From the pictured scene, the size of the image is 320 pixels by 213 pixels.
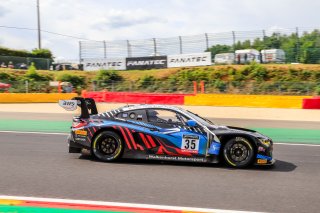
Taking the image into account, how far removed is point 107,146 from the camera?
27.4 feet

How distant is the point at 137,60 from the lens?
3844cm

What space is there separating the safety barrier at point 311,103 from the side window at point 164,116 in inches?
664

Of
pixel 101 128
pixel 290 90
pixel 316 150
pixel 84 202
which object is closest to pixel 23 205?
pixel 84 202

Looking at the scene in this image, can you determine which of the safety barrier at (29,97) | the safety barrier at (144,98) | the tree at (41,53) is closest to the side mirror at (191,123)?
the safety barrier at (144,98)

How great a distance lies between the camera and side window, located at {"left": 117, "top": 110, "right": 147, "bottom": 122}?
8.27 m

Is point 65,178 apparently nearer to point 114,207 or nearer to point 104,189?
point 104,189

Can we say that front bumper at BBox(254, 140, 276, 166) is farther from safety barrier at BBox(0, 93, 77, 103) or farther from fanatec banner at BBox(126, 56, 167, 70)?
fanatec banner at BBox(126, 56, 167, 70)

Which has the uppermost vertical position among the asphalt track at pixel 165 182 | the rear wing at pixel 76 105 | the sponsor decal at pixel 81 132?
the rear wing at pixel 76 105

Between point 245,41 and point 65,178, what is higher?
point 245,41

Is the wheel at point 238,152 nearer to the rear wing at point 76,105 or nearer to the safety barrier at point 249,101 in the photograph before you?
the rear wing at point 76,105

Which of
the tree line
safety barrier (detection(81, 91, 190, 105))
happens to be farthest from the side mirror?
the tree line

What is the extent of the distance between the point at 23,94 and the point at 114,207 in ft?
76.8

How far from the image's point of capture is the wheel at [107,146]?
8227 millimetres

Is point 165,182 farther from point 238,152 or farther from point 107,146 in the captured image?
point 107,146
